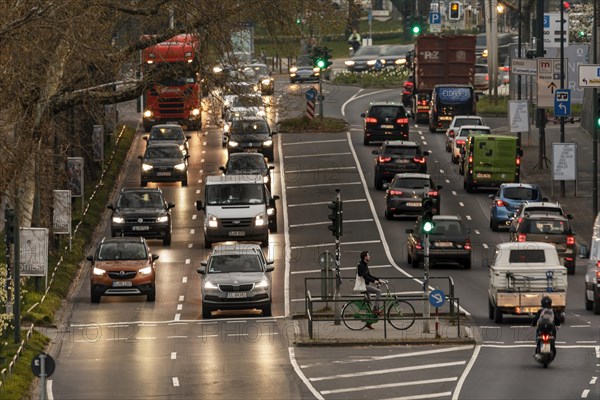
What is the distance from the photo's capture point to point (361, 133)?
8269 centimetres

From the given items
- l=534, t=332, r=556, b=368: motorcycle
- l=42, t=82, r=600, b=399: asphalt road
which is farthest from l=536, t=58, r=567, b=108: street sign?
l=534, t=332, r=556, b=368: motorcycle

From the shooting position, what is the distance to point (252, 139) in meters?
73.1

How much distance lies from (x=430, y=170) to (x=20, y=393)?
40.6 m

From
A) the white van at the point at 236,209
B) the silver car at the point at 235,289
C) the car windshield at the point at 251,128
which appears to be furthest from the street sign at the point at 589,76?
the silver car at the point at 235,289

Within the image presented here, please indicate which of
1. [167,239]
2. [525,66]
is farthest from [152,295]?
[525,66]

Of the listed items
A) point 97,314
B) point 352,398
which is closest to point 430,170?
point 97,314

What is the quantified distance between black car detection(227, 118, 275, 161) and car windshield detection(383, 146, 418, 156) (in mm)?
7438

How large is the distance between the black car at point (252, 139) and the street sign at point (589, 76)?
1718 centimetres

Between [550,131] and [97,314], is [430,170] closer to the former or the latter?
[550,131]

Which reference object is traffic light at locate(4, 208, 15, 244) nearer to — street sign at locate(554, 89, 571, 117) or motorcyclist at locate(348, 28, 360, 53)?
street sign at locate(554, 89, 571, 117)

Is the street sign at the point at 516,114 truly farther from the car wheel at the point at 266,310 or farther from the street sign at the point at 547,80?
the car wheel at the point at 266,310

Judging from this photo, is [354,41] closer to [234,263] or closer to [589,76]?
[589,76]

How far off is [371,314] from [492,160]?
26.0 m

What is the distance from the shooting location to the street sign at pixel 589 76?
191 feet
